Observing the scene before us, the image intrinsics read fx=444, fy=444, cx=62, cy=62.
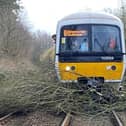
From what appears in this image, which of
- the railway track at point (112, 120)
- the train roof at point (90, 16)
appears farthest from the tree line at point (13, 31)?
the railway track at point (112, 120)

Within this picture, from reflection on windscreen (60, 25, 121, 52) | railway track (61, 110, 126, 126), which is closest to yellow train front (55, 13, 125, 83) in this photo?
reflection on windscreen (60, 25, 121, 52)

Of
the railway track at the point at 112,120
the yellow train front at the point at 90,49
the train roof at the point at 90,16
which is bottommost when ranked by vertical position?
the railway track at the point at 112,120

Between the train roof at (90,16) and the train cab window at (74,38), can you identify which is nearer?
the train cab window at (74,38)

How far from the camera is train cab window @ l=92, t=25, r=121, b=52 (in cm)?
1472

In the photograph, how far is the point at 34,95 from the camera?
42.5 feet

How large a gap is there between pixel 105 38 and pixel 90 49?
630 mm

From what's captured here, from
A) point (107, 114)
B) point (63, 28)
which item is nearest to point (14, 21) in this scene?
point (63, 28)

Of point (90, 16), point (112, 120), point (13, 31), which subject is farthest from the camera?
point (13, 31)

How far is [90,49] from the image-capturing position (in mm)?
14688

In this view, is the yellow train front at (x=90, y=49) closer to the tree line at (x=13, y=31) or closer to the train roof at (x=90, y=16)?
the train roof at (x=90, y=16)

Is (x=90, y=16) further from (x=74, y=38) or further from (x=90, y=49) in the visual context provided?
(x=90, y=49)

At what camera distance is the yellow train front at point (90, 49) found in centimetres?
1452

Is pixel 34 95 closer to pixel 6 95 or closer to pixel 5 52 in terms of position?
pixel 6 95

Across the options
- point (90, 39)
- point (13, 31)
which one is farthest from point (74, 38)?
point (13, 31)
